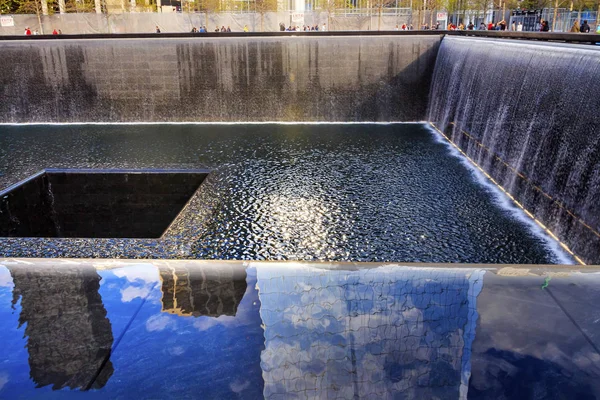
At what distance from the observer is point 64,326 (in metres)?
1.84

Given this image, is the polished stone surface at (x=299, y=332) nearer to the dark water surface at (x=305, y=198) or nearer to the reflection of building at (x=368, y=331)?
the reflection of building at (x=368, y=331)

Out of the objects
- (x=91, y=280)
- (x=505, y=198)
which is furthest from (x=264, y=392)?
(x=505, y=198)

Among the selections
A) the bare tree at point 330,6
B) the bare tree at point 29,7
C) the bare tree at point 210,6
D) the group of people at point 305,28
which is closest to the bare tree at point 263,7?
the group of people at point 305,28

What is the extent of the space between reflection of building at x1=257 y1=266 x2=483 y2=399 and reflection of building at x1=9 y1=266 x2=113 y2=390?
1.71ft

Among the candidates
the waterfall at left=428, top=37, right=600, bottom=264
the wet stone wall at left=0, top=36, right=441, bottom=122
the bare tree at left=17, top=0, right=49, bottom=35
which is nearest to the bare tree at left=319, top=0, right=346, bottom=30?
the wet stone wall at left=0, top=36, right=441, bottom=122

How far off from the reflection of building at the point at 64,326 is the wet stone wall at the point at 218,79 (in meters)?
10.0

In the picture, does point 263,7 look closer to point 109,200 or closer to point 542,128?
point 109,200

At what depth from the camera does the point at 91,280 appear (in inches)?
84.9

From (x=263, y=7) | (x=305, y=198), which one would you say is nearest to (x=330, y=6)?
(x=263, y=7)

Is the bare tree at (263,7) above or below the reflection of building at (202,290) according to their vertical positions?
above

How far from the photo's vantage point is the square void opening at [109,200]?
6613 mm

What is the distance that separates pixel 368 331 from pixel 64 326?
102cm

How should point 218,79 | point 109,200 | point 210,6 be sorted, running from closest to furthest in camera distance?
1. point 109,200
2. point 218,79
3. point 210,6

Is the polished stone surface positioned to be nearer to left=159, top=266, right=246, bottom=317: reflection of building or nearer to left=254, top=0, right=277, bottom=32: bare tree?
left=159, top=266, right=246, bottom=317: reflection of building
